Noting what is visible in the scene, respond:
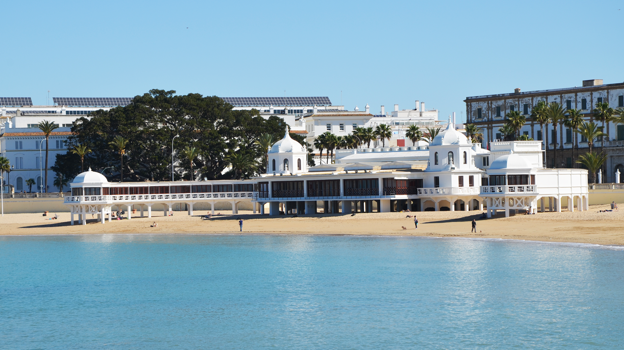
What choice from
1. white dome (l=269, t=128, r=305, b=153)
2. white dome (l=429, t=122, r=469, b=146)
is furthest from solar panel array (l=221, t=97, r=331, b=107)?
white dome (l=429, t=122, r=469, b=146)

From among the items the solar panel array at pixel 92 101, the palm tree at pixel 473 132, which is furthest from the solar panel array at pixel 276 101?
the palm tree at pixel 473 132

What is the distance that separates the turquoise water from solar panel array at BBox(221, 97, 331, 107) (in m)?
94.4

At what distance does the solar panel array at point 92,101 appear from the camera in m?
156

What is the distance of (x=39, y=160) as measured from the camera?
125m

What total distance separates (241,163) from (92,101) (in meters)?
62.2

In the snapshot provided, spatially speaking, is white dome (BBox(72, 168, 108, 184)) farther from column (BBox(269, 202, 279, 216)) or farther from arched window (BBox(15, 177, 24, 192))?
arched window (BBox(15, 177, 24, 192))

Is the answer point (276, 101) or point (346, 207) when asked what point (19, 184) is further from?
point (346, 207)

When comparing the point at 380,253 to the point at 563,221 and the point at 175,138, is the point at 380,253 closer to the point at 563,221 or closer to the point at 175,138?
the point at 563,221

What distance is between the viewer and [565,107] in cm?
11506

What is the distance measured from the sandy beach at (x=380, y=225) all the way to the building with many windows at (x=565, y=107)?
29.3m

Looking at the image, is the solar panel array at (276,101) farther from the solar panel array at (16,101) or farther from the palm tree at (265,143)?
the palm tree at (265,143)

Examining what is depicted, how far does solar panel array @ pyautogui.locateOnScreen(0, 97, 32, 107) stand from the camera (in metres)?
165

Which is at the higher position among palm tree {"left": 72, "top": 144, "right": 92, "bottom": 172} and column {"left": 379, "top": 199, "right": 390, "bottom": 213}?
palm tree {"left": 72, "top": 144, "right": 92, "bottom": 172}

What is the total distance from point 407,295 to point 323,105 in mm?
124775
